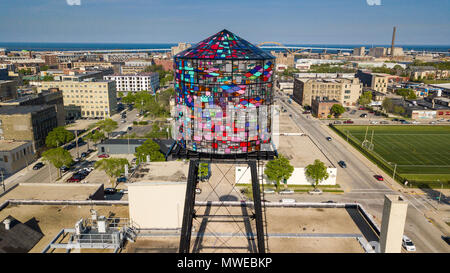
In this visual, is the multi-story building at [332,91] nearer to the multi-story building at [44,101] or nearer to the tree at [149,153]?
the tree at [149,153]

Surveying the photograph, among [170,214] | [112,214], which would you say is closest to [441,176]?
[170,214]

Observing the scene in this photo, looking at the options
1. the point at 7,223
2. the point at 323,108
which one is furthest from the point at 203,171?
the point at 323,108

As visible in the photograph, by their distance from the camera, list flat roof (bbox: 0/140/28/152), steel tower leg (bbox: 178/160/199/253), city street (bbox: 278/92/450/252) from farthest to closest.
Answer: flat roof (bbox: 0/140/28/152)
city street (bbox: 278/92/450/252)
steel tower leg (bbox: 178/160/199/253)

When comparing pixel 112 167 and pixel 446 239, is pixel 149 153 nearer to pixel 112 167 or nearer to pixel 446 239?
pixel 112 167

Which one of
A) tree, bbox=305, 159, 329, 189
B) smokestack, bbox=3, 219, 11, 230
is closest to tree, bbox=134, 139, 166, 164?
tree, bbox=305, 159, 329, 189

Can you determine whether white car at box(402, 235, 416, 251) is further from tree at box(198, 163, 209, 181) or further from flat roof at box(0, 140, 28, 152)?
flat roof at box(0, 140, 28, 152)
